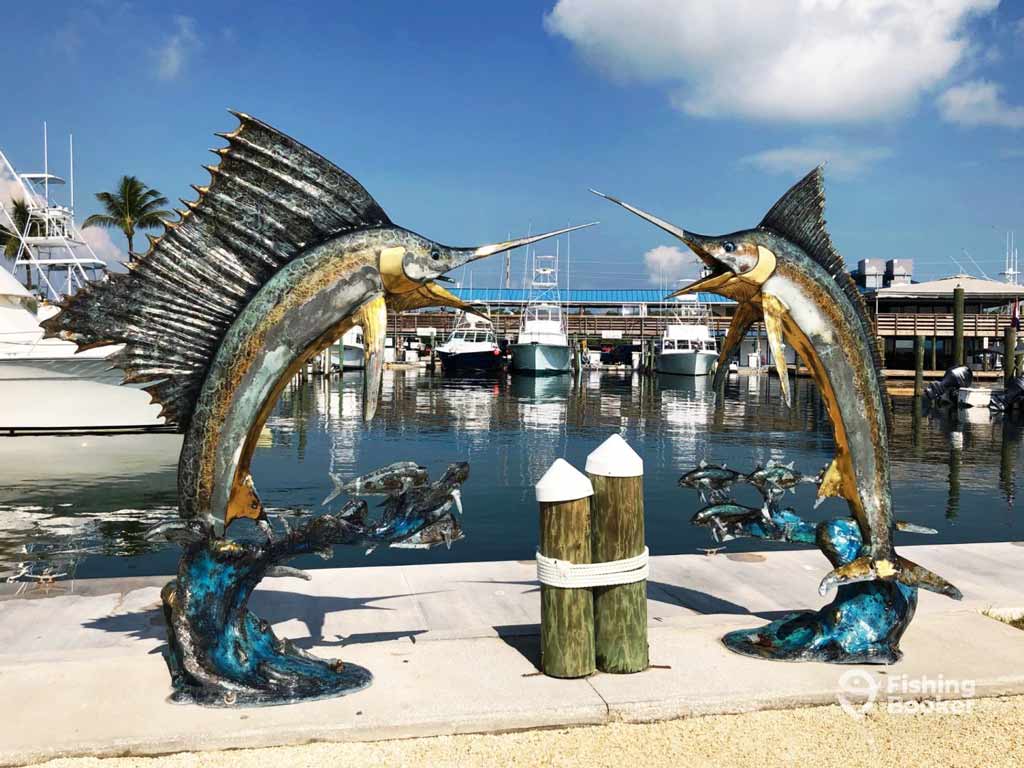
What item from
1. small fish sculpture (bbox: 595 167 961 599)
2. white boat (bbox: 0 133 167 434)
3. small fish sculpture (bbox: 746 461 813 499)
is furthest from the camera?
white boat (bbox: 0 133 167 434)

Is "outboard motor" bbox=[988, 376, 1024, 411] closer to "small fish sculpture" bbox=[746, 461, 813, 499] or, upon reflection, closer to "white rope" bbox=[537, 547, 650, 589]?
"small fish sculpture" bbox=[746, 461, 813, 499]

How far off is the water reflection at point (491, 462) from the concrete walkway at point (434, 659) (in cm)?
135

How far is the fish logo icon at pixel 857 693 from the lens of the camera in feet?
17.0

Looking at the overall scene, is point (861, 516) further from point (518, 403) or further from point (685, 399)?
point (685, 399)

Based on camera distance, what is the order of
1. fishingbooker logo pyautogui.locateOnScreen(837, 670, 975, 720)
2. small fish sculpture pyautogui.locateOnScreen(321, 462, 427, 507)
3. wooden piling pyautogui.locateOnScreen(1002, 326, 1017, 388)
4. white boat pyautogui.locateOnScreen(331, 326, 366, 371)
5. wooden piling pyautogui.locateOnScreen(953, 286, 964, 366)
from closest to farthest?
fishingbooker logo pyautogui.locateOnScreen(837, 670, 975, 720) < small fish sculpture pyautogui.locateOnScreen(321, 462, 427, 507) < wooden piling pyautogui.locateOnScreen(1002, 326, 1017, 388) < wooden piling pyautogui.locateOnScreen(953, 286, 964, 366) < white boat pyautogui.locateOnScreen(331, 326, 366, 371)

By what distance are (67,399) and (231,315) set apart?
2056 centimetres

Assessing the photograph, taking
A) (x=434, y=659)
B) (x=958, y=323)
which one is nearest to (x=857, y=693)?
(x=434, y=659)

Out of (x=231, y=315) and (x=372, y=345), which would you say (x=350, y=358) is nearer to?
(x=231, y=315)

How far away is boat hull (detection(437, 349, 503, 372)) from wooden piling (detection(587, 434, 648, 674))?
50624 millimetres

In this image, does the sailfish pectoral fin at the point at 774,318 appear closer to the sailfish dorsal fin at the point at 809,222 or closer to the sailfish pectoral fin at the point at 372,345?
the sailfish dorsal fin at the point at 809,222

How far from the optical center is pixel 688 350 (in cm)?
5759

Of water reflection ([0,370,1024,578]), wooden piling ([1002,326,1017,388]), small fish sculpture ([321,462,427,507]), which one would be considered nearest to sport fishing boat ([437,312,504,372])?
water reflection ([0,370,1024,578])

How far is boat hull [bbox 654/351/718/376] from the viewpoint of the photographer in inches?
2137

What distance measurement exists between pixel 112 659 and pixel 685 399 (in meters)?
34.4
